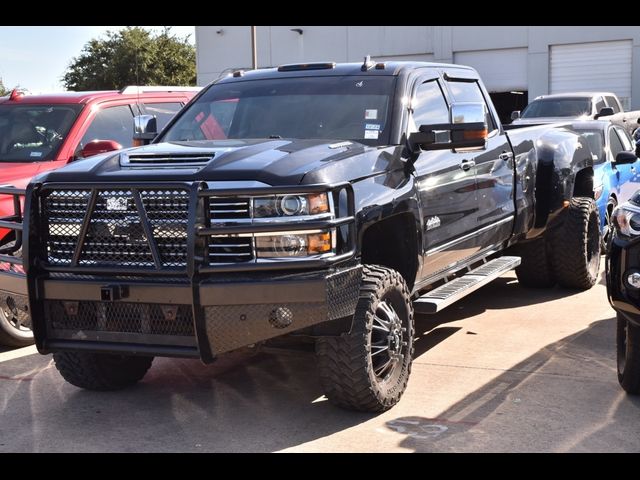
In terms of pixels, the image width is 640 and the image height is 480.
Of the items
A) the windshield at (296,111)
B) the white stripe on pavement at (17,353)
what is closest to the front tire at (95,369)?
the white stripe on pavement at (17,353)

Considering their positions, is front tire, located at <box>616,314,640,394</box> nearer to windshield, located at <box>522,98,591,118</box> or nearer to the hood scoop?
the hood scoop

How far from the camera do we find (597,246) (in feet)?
28.5

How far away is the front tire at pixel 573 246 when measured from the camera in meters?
8.20

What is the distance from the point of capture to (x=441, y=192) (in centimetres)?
588

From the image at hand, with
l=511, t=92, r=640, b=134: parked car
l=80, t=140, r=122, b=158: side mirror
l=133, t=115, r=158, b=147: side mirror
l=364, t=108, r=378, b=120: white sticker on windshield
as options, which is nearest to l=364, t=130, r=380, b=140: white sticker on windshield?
l=364, t=108, r=378, b=120: white sticker on windshield

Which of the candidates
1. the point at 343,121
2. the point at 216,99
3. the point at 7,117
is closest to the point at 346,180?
the point at 343,121

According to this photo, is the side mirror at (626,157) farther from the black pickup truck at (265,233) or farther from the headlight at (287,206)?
the headlight at (287,206)

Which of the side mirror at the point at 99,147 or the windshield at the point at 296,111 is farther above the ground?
the windshield at the point at 296,111

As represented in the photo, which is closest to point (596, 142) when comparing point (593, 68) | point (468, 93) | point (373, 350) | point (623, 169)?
point (623, 169)

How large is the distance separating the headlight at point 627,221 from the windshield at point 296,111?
57.3 inches

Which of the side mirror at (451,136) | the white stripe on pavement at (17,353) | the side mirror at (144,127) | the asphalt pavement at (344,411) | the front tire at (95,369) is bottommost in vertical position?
the white stripe on pavement at (17,353)

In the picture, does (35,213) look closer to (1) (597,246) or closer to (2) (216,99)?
(2) (216,99)

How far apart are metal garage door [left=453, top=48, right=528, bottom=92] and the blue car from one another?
18.9 metres

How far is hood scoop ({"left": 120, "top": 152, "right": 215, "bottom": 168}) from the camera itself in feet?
15.5
